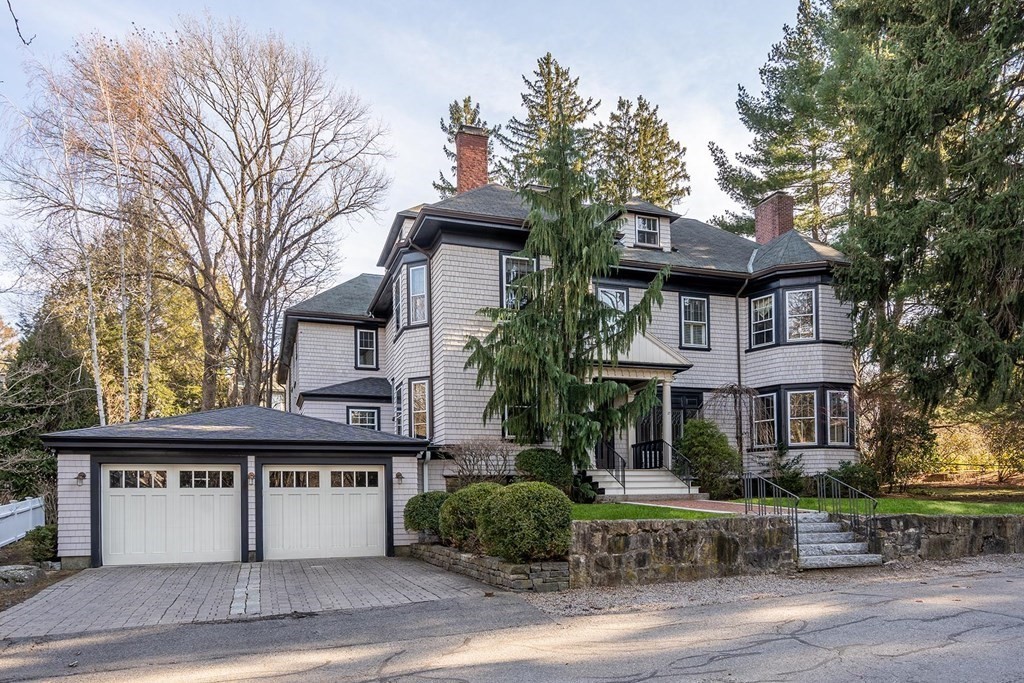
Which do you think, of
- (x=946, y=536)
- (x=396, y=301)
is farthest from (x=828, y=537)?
(x=396, y=301)

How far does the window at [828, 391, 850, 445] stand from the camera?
1888 cm

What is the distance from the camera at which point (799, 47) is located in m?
32.0

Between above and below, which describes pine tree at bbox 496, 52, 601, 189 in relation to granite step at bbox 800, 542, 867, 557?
above

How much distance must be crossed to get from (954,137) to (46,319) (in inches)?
908

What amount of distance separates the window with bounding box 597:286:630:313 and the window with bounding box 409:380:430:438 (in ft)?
16.3

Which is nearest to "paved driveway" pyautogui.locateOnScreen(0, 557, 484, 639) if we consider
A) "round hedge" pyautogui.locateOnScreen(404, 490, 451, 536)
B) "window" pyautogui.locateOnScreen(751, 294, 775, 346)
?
"round hedge" pyautogui.locateOnScreen(404, 490, 451, 536)

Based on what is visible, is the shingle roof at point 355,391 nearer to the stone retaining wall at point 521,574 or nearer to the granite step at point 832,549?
the stone retaining wall at point 521,574

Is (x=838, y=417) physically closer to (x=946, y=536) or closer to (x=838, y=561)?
(x=946, y=536)

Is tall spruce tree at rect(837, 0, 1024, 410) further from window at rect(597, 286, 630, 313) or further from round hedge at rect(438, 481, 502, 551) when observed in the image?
round hedge at rect(438, 481, 502, 551)

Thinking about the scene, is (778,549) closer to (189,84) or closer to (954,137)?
(954,137)

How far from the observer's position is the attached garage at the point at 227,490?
42.2 feet

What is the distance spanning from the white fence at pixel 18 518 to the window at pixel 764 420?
1666cm

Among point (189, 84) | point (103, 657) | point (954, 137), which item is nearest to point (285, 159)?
point (189, 84)

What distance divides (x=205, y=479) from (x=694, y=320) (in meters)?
12.8
